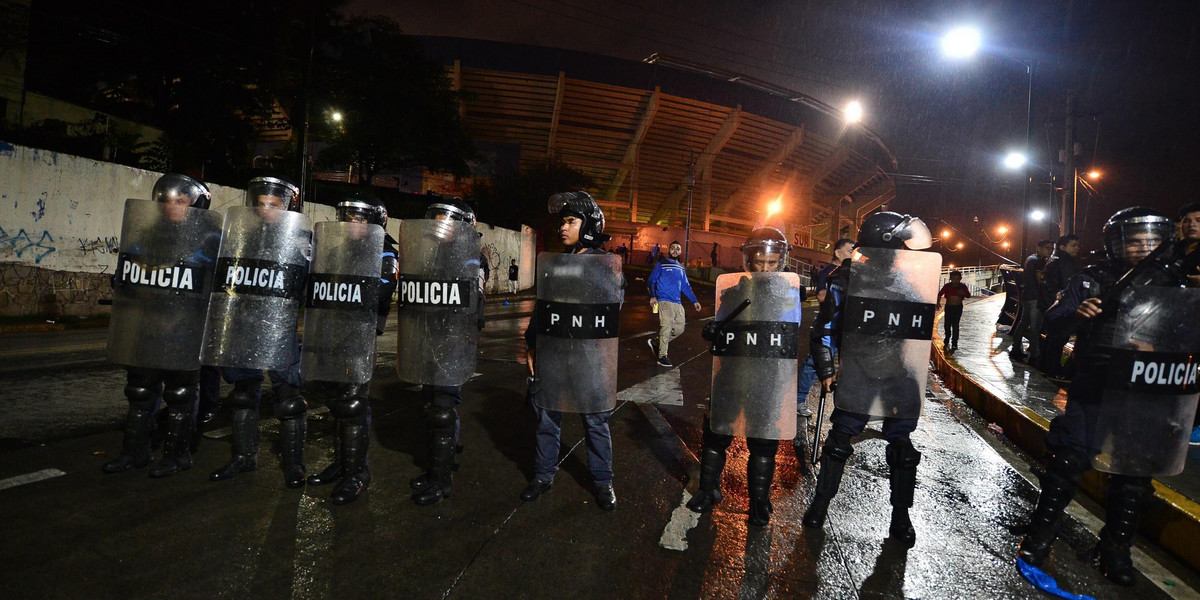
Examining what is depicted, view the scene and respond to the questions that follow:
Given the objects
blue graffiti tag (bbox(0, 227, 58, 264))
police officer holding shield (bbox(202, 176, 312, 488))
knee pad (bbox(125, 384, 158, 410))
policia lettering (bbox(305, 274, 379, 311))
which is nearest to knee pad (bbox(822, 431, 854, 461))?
policia lettering (bbox(305, 274, 379, 311))

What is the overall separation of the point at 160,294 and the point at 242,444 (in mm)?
1056

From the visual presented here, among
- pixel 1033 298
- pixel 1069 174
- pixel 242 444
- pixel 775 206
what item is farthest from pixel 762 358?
pixel 775 206

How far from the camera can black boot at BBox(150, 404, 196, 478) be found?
149 inches

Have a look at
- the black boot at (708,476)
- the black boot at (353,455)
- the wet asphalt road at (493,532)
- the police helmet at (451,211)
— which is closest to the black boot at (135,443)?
the wet asphalt road at (493,532)

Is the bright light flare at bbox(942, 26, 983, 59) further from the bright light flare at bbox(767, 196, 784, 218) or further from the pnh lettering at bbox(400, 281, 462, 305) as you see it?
the bright light flare at bbox(767, 196, 784, 218)

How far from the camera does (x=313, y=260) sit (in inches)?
141

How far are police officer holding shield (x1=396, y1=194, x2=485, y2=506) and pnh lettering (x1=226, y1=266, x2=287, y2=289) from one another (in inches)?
30.6

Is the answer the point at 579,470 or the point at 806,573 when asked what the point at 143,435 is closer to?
the point at 579,470

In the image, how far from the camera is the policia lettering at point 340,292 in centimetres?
350

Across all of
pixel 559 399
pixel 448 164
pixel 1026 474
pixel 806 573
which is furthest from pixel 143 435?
pixel 448 164

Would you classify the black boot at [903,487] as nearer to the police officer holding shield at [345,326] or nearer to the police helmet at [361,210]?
the police officer holding shield at [345,326]

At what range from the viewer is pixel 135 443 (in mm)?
3785

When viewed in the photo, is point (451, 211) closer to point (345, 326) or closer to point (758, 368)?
point (345, 326)

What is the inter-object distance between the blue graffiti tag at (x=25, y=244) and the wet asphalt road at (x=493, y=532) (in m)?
8.40
